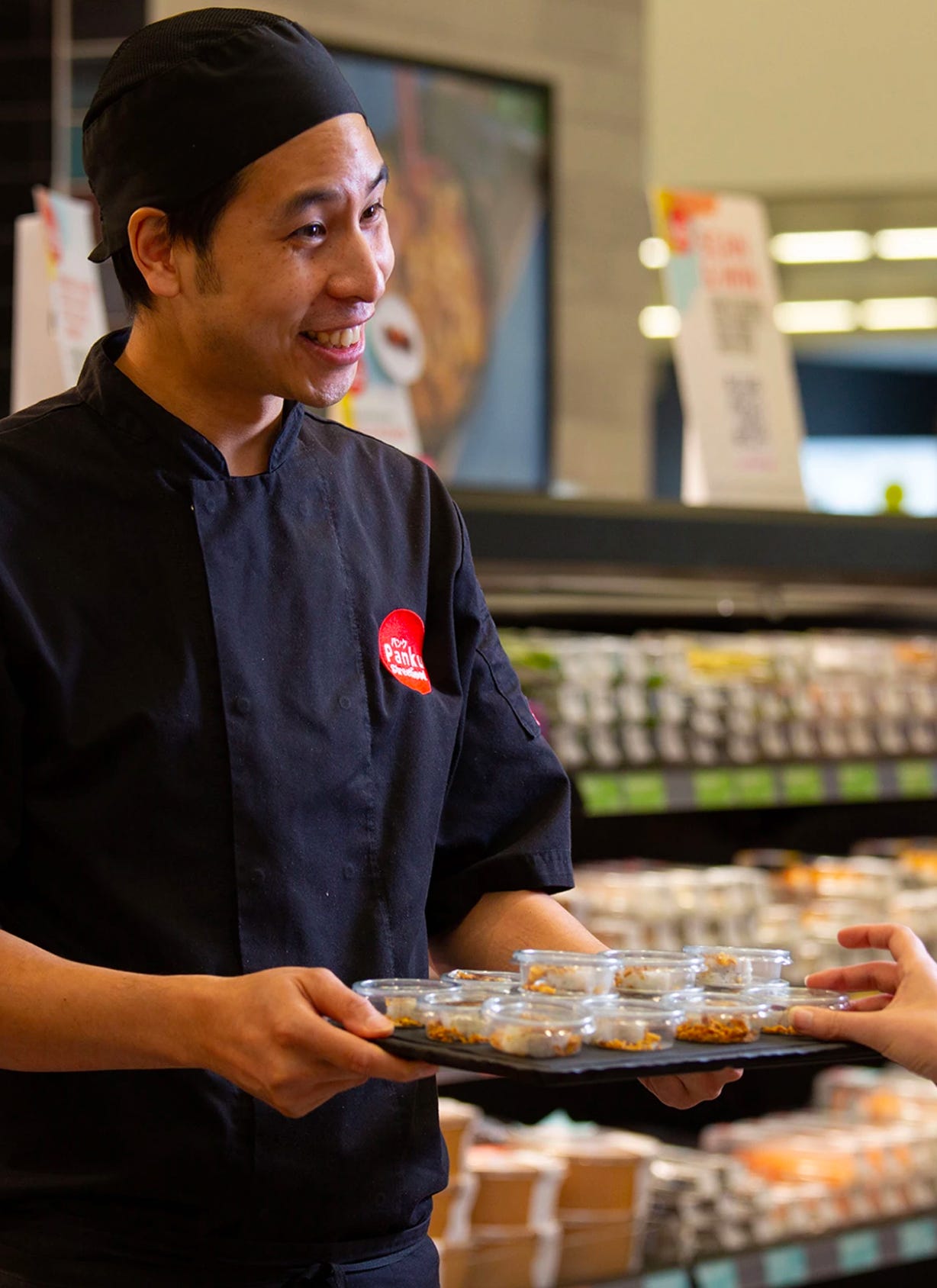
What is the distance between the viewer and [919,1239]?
10.8 feet

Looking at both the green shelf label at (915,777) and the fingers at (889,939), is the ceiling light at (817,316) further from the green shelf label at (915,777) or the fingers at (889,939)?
the fingers at (889,939)

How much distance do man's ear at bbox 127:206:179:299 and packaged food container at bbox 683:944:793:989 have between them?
0.74 m

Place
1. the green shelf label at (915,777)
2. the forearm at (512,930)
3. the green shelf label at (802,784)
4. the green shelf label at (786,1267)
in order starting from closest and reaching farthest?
the forearm at (512,930), the green shelf label at (786,1267), the green shelf label at (802,784), the green shelf label at (915,777)

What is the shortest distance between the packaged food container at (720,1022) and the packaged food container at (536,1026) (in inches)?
4.3

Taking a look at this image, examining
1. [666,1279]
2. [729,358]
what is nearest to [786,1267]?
[666,1279]

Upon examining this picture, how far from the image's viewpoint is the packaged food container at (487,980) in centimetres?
139

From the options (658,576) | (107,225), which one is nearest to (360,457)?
(107,225)

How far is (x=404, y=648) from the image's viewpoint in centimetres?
159

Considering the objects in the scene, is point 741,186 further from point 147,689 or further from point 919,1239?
point 147,689

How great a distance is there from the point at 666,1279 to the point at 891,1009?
163cm

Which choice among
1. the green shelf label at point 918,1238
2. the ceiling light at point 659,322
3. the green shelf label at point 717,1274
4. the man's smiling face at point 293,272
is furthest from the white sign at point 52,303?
the ceiling light at point 659,322

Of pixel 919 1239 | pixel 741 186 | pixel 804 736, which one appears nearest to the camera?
pixel 919 1239

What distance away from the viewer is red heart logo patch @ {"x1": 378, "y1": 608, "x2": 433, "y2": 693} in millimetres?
1565

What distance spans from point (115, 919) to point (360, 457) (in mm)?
519
